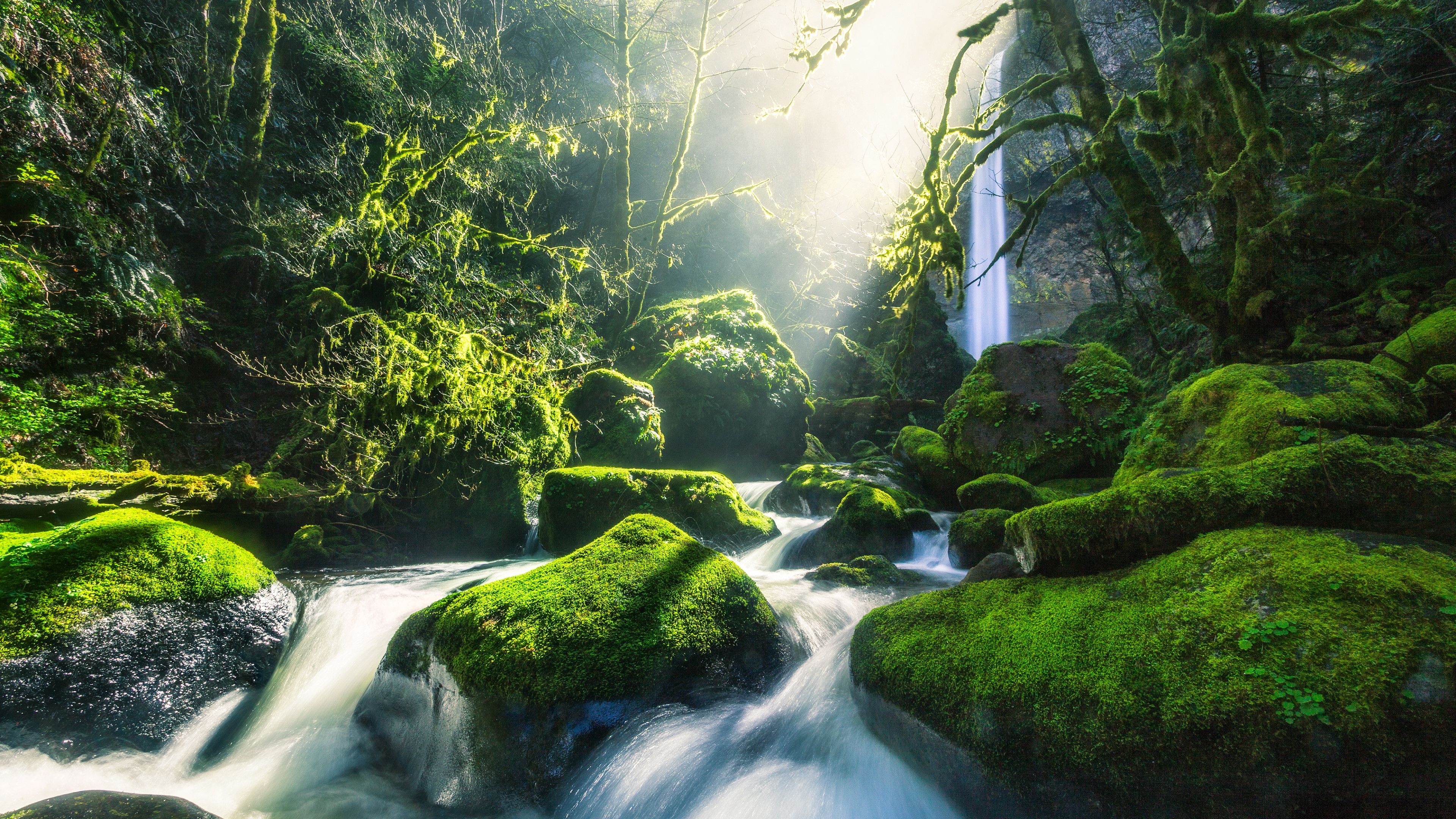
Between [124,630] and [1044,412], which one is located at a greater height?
[1044,412]

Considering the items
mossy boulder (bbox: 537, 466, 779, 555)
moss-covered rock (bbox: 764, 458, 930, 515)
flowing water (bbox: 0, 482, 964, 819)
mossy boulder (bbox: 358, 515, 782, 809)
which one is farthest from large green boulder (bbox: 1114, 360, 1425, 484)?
mossy boulder (bbox: 537, 466, 779, 555)

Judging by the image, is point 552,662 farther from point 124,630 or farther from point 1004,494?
point 1004,494

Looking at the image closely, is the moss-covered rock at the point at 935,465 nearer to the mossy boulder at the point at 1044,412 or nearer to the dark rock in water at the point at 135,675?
the mossy boulder at the point at 1044,412

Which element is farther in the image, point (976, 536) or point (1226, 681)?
point (976, 536)

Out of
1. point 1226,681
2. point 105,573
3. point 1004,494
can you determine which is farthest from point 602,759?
point 1004,494

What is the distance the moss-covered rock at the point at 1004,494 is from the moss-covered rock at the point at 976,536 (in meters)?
0.74

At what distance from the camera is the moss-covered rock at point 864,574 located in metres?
5.58

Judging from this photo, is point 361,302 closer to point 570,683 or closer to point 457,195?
point 457,195

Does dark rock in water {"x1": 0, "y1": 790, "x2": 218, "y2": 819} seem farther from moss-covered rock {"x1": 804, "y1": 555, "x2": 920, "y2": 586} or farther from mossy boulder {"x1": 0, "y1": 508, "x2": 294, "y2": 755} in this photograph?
moss-covered rock {"x1": 804, "y1": 555, "x2": 920, "y2": 586}

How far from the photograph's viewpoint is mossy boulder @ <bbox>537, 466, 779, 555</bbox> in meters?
7.29

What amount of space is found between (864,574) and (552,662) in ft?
12.3

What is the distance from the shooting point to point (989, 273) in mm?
26047

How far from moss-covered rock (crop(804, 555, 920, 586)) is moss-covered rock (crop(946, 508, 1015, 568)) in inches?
26.0

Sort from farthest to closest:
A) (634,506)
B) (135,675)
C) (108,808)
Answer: (634,506)
(135,675)
(108,808)
